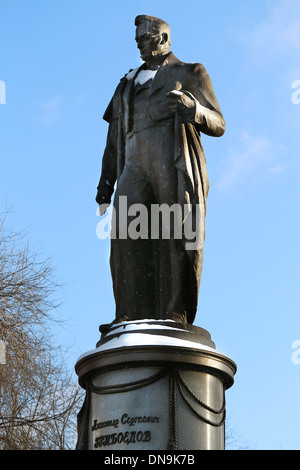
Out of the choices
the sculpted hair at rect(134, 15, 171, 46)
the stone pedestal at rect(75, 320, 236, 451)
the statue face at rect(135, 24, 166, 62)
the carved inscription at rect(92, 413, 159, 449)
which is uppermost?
the sculpted hair at rect(134, 15, 171, 46)

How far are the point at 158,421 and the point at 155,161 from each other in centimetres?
249

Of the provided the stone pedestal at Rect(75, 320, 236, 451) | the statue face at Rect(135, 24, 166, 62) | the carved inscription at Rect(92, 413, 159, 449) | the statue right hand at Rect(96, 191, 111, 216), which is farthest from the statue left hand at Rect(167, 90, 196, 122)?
the carved inscription at Rect(92, 413, 159, 449)

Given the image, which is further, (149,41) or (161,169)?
(149,41)

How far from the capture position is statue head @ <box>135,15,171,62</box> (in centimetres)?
879

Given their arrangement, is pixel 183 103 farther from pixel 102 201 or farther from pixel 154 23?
pixel 102 201

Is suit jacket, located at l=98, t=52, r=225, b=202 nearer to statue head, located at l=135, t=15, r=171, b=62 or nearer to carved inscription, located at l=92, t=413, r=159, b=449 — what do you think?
statue head, located at l=135, t=15, r=171, b=62

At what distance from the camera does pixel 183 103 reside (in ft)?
27.1

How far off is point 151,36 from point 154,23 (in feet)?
0.44

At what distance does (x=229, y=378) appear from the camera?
783 cm

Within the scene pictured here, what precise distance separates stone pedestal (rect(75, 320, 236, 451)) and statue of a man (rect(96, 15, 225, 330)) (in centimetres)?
49

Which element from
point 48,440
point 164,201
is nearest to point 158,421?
point 164,201

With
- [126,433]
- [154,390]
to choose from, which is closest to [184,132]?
[154,390]

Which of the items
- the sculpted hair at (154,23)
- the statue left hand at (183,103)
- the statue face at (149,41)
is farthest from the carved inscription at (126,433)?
the sculpted hair at (154,23)
